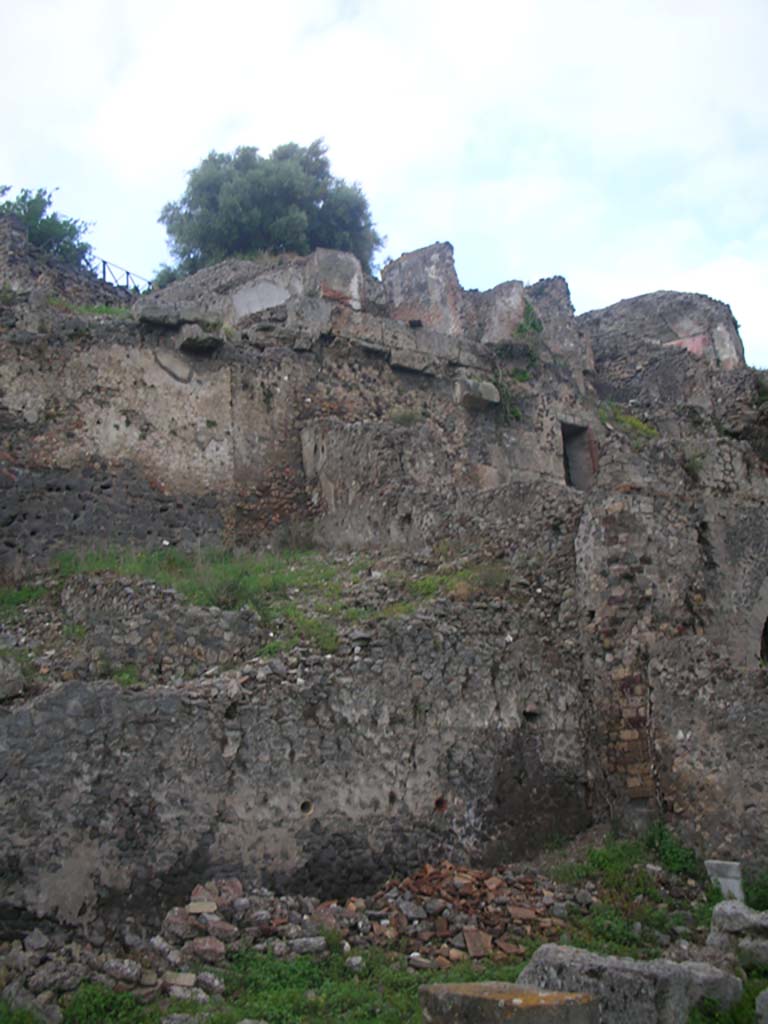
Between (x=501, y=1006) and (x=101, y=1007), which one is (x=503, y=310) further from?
(x=501, y=1006)

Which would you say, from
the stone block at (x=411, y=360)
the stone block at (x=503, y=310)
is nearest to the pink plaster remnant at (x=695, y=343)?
the stone block at (x=503, y=310)

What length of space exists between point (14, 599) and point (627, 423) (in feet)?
38.8

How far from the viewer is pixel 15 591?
1110 centimetres

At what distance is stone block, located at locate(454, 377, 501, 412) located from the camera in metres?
17.1

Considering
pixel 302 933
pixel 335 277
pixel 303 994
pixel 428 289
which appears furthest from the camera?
pixel 428 289

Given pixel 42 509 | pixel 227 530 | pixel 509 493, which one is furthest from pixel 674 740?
pixel 42 509

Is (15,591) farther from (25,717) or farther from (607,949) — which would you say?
(607,949)

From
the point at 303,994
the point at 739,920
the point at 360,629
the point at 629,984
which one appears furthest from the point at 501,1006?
the point at 360,629

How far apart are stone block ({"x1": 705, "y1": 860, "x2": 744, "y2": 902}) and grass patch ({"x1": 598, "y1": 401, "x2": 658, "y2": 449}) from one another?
1006cm

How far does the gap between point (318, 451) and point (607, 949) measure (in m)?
7.87

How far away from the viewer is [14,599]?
35.6 feet

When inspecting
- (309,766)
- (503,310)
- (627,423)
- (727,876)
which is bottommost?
(727,876)

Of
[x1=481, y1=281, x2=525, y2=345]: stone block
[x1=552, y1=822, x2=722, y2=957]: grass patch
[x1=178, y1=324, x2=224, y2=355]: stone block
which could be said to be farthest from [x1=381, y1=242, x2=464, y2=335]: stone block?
[x1=552, y1=822, x2=722, y2=957]: grass patch

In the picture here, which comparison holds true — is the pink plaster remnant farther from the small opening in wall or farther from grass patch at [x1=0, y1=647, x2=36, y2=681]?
grass patch at [x1=0, y1=647, x2=36, y2=681]
